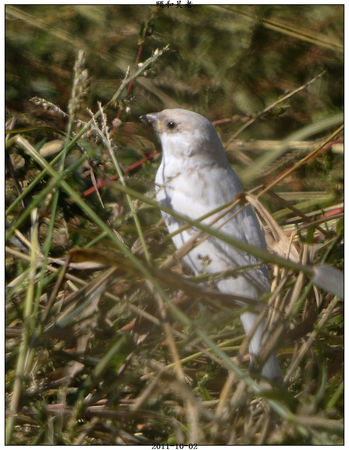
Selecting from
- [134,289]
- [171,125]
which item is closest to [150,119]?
[171,125]

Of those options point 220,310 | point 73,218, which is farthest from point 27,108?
point 220,310

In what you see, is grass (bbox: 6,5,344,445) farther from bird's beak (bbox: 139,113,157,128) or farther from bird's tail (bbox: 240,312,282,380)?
bird's beak (bbox: 139,113,157,128)

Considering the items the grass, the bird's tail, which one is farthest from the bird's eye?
the bird's tail

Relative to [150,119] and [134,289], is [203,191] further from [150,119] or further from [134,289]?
[134,289]

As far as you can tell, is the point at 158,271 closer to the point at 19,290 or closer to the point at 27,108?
the point at 19,290

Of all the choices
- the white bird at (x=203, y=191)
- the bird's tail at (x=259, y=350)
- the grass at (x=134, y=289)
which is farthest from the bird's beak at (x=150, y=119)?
the bird's tail at (x=259, y=350)

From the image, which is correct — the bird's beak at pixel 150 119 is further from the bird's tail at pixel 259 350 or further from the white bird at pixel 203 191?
the bird's tail at pixel 259 350
